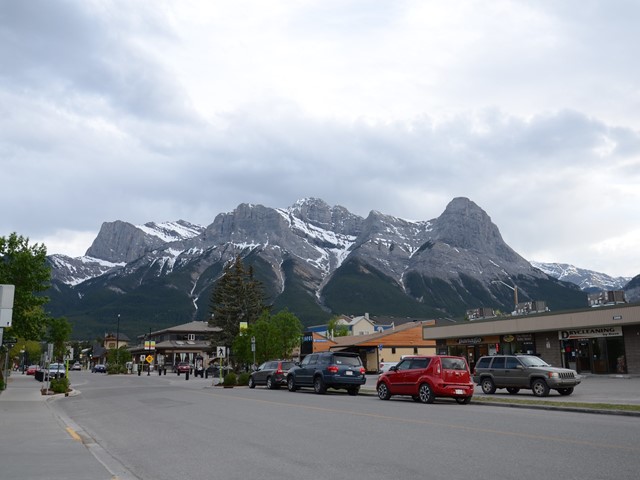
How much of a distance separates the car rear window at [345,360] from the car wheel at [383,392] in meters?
4.66

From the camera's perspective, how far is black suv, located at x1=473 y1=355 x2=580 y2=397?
972 inches

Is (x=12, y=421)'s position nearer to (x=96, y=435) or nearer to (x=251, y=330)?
(x=96, y=435)

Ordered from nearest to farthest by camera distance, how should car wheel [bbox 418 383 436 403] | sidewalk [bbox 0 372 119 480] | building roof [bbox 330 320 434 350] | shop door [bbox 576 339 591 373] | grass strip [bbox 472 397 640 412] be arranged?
sidewalk [bbox 0 372 119 480]
grass strip [bbox 472 397 640 412]
car wheel [bbox 418 383 436 403]
shop door [bbox 576 339 591 373]
building roof [bbox 330 320 434 350]

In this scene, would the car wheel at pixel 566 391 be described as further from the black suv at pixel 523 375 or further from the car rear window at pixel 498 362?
Answer: the car rear window at pixel 498 362

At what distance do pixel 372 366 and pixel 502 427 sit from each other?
5731 centimetres

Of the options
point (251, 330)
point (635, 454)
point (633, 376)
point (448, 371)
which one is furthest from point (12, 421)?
point (633, 376)

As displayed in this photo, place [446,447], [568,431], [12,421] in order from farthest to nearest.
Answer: [12,421] → [568,431] → [446,447]

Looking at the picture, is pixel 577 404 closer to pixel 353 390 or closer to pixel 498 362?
pixel 498 362

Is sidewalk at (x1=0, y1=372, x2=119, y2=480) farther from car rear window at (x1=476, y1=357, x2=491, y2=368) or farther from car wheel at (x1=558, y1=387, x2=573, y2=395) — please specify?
car wheel at (x1=558, y1=387, x2=573, y2=395)

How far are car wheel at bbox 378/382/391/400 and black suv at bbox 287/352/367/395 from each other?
4.01 metres

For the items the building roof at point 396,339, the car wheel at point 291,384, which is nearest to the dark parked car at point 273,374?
the car wheel at point 291,384

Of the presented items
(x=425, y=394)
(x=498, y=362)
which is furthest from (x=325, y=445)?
(x=498, y=362)

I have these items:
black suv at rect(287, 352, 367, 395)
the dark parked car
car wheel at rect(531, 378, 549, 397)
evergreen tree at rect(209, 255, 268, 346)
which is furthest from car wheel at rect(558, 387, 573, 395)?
evergreen tree at rect(209, 255, 268, 346)

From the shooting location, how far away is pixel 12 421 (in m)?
16.9
